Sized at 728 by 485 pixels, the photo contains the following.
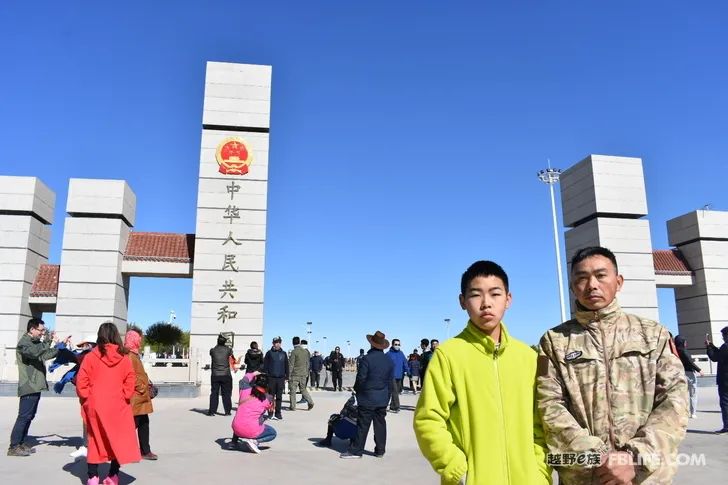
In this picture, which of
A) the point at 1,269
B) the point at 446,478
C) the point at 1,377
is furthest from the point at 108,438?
the point at 1,269

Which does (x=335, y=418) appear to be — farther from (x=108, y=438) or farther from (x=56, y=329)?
(x=56, y=329)

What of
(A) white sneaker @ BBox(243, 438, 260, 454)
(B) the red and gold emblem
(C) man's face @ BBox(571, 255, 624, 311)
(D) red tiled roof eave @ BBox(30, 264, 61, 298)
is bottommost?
(A) white sneaker @ BBox(243, 438, 260, 454)

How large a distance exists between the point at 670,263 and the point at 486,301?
102ft

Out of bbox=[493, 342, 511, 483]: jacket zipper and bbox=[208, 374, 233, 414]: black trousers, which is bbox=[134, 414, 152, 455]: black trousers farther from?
bbox=[493, 342, 511, 483]: jacket zipper

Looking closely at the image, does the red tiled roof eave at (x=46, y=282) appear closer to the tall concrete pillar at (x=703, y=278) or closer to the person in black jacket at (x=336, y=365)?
the person in black jacket at (x=336, y=365)

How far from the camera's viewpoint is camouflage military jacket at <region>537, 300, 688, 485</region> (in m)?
2.17

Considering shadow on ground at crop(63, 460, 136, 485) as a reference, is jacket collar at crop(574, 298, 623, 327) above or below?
above

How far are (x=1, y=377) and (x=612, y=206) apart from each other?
1078 inches

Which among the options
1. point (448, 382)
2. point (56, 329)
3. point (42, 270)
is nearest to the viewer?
point (448, 382)

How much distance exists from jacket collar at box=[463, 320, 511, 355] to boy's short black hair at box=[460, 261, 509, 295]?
0.67 feet

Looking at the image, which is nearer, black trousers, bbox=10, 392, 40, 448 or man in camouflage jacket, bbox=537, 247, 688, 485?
man in camouflage jacket, bbox=537, 247, 688, 485

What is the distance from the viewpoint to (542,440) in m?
2.37

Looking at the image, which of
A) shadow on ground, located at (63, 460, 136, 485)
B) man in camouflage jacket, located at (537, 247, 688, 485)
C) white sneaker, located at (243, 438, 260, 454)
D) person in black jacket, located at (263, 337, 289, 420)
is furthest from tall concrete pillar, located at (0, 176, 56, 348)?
man in camouflage jacket, located at (537, 247, 688, 485)

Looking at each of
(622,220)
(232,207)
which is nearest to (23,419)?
(232,207)
